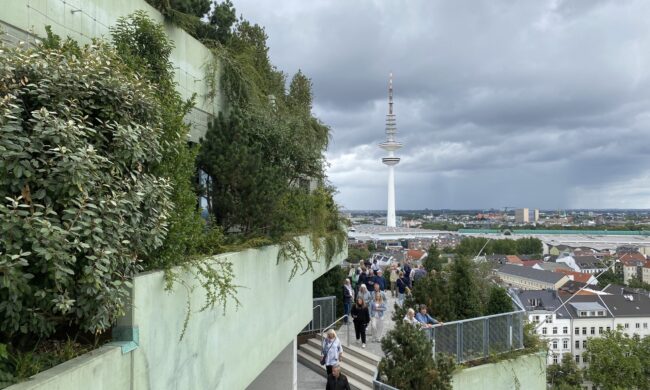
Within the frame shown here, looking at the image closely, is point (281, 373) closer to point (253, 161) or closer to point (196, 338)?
point (253, 161)

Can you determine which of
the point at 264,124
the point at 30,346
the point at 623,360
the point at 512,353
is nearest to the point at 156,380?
the point at 30,346

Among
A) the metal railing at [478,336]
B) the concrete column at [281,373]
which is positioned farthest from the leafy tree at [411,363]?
the concrete column at [281,373]

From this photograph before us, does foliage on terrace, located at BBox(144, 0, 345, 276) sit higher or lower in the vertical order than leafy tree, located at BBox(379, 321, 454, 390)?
higher

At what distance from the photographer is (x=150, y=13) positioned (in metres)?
7.31

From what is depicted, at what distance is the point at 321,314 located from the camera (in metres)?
16.6

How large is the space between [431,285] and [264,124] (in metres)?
8.28

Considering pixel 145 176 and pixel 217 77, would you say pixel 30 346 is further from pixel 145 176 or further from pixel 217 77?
pixel 217 77

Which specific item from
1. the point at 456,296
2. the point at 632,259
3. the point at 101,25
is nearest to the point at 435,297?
the point at 456,296

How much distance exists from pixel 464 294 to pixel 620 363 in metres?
38.0

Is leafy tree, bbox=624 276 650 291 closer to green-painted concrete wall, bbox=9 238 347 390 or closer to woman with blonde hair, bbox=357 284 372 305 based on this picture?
woman with blonde hair, bbox=357 284 372 305

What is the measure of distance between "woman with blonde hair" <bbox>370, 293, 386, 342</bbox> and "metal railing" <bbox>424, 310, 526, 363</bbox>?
2400 millimetres

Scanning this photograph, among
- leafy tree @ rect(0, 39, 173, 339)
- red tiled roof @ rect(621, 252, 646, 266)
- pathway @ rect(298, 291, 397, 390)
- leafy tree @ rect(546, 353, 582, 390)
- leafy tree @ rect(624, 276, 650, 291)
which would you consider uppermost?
leafy tree @ rect(0, 39, 173, 339)

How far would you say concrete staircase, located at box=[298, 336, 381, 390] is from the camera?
12.0 meters

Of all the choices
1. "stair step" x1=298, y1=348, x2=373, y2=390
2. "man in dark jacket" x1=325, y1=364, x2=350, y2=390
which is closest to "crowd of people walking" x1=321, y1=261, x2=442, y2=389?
"man in dark jacket" x1=325, y1=364, x2=350, y2=390
